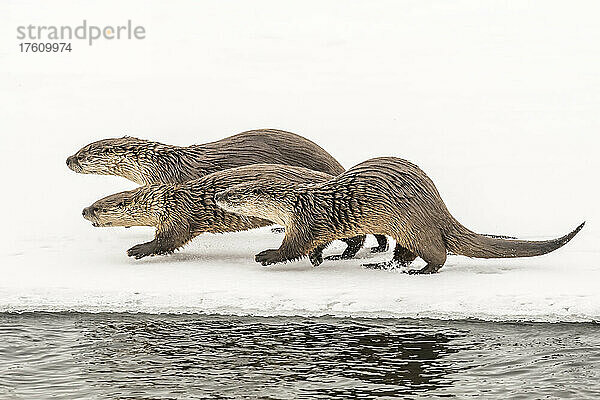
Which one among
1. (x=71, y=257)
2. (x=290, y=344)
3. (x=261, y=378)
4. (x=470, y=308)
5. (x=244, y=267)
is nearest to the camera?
(x=261, y=378)

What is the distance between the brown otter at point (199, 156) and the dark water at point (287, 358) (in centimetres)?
134

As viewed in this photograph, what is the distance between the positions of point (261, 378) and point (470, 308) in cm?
101

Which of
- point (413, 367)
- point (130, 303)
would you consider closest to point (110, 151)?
point (130, 303)

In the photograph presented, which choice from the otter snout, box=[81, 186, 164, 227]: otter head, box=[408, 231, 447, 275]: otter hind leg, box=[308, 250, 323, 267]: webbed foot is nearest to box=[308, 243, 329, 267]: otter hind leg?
box=[308, 250, 323, 267]: webbed foot

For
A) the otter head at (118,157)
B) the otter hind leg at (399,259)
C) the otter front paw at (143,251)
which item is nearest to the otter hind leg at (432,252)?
the otter hind leg at (399,259)

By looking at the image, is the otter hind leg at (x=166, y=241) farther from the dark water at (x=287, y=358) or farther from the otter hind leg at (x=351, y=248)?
the dark water at (x=287, y=358)

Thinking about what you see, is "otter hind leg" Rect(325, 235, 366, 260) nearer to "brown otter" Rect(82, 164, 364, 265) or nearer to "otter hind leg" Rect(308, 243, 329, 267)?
"otter hind leg" Rect(308, 243, 329, 267)

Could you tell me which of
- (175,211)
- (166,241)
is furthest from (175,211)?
(166,241)

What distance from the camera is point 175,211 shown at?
16.0 ft

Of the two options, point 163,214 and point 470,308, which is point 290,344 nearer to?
point 470,308

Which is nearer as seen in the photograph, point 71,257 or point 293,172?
point 293,172

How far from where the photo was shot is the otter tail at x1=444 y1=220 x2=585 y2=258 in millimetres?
4535

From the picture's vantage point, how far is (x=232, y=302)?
4145 mm

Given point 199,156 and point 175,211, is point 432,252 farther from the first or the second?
point 199,156
